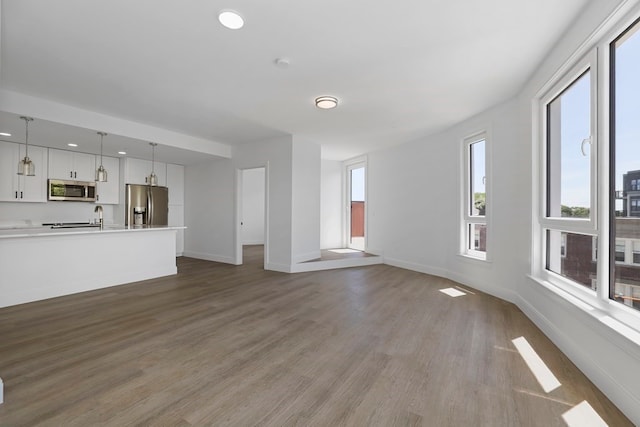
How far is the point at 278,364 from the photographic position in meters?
2.24

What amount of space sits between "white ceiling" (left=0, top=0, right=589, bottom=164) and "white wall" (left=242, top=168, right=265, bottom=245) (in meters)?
5.38

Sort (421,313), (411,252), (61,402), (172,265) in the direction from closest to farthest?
(61,402)
(421,313)
(172,265)
(411,252)

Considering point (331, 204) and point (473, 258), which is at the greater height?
point (331, 204)

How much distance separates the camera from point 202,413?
168cm

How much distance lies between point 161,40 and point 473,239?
4829 millimetres

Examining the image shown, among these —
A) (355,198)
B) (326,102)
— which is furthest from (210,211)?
(326,102)

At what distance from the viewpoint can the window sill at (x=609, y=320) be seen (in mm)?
1679

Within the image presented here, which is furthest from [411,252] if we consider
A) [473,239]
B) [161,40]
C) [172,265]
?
[161,40]

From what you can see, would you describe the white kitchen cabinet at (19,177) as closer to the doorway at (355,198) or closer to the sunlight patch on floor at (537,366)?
the doorway at (355,198)

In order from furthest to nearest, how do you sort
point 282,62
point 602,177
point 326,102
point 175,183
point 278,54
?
point 175,183 → point 326,102 → point 282,62 → point 278,54 → point 602,177

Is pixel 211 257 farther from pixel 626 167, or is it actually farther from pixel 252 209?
pixel 626 167

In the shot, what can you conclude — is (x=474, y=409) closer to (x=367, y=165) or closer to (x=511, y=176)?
(x=511, y=176)

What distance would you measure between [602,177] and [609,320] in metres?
0.98

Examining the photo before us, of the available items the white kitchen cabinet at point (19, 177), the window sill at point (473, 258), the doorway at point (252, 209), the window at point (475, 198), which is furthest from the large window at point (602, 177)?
the doorway at point (252, 209)
